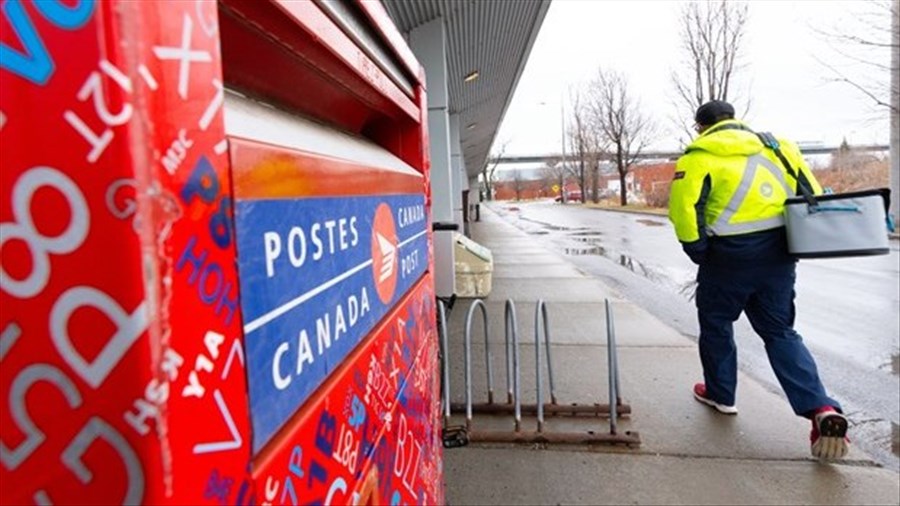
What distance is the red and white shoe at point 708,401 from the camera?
385 centimetres

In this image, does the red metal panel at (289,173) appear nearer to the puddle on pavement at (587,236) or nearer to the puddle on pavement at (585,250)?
the puddle on pavement at (585,250)

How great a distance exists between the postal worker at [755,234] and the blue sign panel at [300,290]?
104 inches

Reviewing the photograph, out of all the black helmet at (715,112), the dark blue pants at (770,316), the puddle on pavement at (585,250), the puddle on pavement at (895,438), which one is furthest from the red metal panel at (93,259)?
the puddle on pavement at (585,250)

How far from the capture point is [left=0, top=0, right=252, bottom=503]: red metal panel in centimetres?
46

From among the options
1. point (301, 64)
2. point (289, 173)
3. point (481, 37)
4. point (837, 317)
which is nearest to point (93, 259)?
point (289, 173)

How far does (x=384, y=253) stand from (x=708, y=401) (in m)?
3.45

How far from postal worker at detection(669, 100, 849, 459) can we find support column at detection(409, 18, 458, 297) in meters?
3.91

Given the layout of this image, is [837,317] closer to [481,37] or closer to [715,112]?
[715,112]

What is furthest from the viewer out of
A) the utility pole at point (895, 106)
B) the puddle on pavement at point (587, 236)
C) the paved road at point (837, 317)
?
the puddle on pavement at point (587, 236)

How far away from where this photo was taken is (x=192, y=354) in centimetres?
53

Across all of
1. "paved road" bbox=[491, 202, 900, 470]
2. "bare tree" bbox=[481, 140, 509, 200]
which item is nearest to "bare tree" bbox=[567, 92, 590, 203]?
"bare tree" bbox=[481, 140, 509, 200]

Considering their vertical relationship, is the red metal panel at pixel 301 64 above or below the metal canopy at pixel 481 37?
below

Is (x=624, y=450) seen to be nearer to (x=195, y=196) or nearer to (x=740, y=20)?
(x=195, y=196)

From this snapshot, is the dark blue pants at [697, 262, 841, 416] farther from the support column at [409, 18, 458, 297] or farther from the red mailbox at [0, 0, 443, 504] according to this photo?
the support column at [409, 18, 458, 297]
